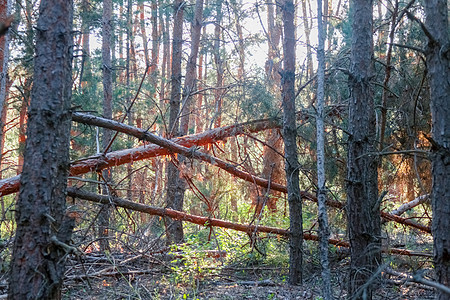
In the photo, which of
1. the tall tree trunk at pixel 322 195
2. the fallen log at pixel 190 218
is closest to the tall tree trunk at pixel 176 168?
the fallen log at pixel 190 218

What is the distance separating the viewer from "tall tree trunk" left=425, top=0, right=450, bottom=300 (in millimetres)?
3445

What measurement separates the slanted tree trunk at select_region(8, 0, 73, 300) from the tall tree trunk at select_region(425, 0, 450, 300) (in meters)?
3.38

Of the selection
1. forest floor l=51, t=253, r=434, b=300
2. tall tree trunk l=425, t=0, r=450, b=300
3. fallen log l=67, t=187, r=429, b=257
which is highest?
tall tree trunk l=425, t=0, r=450, b=300

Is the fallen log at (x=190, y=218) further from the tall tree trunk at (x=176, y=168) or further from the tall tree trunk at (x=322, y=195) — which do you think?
the tall tree trunk at (x=322, y=195)

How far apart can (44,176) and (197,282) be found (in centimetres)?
382

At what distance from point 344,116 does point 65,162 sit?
5997 mm

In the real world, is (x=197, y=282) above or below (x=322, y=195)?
below

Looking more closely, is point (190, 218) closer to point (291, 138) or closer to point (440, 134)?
point (291, 138)

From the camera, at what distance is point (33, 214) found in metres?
3.50

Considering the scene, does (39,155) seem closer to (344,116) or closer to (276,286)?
(276,286)

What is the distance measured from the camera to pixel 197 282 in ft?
21.6

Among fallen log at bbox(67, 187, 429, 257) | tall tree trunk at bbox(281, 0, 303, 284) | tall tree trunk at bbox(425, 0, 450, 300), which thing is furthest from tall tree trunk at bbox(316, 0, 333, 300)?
fallen log at bbox(67, 187, 429, 257)

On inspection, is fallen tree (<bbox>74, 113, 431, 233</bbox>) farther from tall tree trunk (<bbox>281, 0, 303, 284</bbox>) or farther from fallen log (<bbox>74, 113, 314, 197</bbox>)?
tall tree trunk (<bbox>281, 0, 303, 284</bbox>)

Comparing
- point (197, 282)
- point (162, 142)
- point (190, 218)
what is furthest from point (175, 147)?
point (197, 282)
